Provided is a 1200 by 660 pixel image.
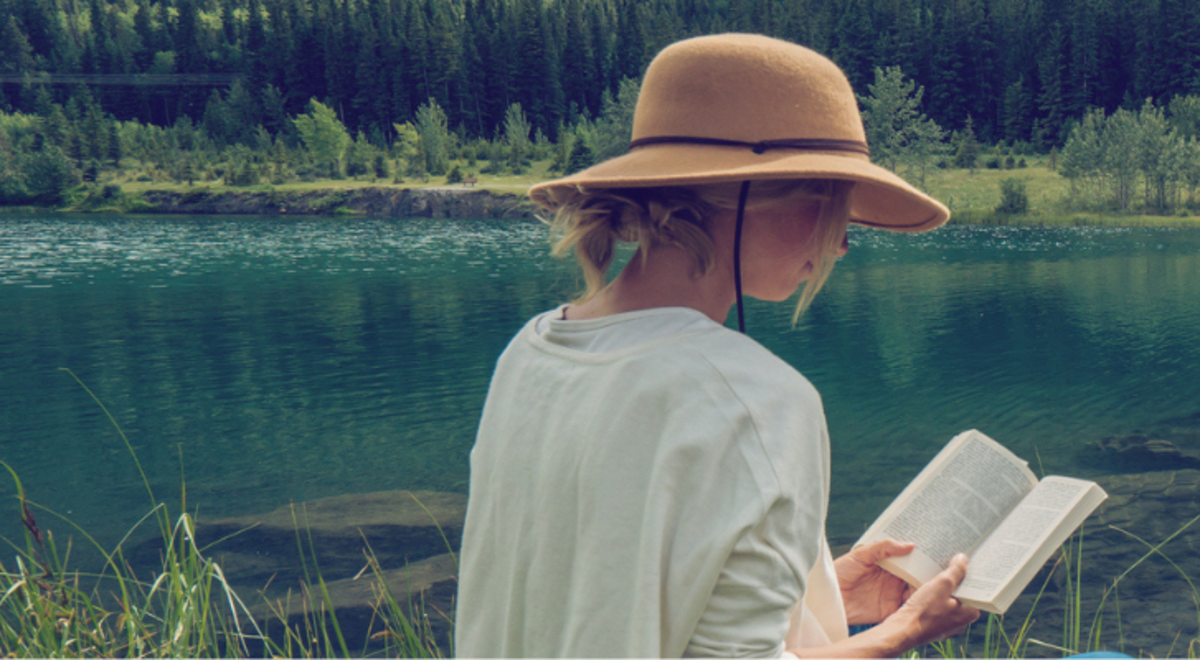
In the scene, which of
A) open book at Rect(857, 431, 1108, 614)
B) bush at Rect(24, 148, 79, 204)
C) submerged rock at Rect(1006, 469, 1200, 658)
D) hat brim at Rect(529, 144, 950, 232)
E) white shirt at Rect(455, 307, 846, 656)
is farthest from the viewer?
bush at Rect(24, 148, 79, 204)

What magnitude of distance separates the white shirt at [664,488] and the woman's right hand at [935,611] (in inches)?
16.4

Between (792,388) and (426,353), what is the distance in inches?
513

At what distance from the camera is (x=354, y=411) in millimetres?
10555

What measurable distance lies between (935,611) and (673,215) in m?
0.72

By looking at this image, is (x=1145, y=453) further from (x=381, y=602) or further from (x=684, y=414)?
(x=684, y=414)

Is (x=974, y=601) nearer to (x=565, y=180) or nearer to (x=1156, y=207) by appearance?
(x=565, y=180)

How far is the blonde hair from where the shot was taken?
3.58 feet

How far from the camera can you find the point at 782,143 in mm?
1095

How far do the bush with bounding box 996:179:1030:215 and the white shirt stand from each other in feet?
146

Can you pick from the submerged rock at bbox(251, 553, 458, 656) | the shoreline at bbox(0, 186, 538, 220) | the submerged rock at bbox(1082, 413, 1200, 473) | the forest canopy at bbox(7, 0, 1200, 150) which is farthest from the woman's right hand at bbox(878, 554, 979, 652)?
the forest canopy at bbox(7, 0, 1200, 150)

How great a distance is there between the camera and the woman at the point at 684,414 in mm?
887

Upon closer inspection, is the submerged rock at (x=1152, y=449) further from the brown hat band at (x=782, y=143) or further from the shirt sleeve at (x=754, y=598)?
the shirt sleeve at (x=754, y=598)

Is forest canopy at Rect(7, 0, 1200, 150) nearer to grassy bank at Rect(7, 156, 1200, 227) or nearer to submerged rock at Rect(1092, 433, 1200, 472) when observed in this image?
grassy bank at Rect(7, 156, 1200, 227)

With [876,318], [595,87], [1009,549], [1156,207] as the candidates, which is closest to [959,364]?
[876,318]
